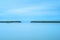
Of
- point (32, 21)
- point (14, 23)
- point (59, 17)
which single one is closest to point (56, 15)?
point (59, 17)

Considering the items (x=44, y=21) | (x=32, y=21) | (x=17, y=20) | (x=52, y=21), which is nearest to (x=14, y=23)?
(x=17, y=20)

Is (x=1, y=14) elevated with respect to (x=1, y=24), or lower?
elevated

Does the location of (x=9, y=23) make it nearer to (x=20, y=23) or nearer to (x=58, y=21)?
(x=20, y=23)

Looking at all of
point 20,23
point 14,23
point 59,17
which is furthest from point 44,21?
point 14,23

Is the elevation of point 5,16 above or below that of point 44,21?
above

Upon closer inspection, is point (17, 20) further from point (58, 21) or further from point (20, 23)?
point (58, 21)

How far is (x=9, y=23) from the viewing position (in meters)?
1.20

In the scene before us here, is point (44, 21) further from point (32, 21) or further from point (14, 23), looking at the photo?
point (14, 23)

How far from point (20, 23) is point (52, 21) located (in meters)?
0.56

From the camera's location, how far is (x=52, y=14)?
47.3 inches

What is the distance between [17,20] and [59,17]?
0.73 meters

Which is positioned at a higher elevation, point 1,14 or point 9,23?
point 1,14

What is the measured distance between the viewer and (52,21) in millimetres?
1172

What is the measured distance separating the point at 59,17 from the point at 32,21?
47 cm
